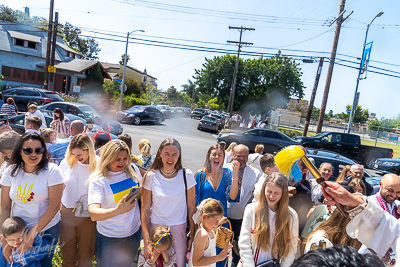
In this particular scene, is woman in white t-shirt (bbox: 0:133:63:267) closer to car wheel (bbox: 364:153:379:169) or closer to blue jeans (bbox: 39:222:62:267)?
blue jeans (bbox: 39:222:62:267)

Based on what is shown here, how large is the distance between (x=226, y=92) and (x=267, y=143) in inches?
843

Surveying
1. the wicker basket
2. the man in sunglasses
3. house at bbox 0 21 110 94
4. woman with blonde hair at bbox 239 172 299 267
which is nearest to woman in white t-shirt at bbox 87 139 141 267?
the wicker basket

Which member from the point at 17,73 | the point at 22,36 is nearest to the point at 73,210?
the point at 17,73

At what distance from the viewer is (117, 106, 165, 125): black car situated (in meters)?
Result: 20.5

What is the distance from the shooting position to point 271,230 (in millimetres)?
2611

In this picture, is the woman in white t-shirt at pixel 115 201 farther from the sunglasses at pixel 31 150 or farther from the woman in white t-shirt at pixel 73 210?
the sunglasses at pixel 31 150

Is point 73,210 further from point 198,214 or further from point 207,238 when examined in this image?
point 207,238

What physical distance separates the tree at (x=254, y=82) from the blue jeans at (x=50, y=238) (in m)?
32.1

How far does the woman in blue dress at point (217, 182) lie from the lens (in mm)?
3363

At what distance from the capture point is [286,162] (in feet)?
7.23

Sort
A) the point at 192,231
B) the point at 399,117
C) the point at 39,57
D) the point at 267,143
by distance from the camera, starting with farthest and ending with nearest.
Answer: the point at 399,117, the point at 39,57, the point at 267,143, the point at 192,231

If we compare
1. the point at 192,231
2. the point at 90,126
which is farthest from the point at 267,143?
the point at 192,231

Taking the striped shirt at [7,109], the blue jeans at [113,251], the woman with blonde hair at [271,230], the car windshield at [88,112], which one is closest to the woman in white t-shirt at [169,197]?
the blue jeans at [113,251]

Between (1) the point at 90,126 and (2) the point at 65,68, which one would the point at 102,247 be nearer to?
(1) the point at 90,126
